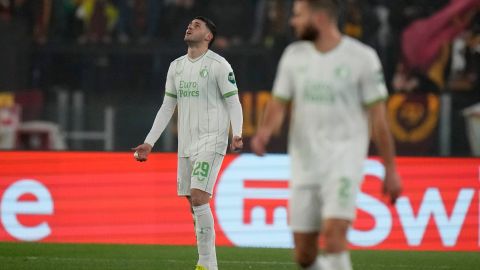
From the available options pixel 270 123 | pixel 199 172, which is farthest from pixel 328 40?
pixel 199 172

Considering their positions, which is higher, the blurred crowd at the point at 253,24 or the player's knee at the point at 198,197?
the blurred crowd at the point at 253,24

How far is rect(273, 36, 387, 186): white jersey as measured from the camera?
22.2 ft

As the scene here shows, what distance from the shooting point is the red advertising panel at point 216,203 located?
45.8 feet

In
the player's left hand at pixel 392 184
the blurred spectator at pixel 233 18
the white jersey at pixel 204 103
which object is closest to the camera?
the player's left hand at pixel 392 184

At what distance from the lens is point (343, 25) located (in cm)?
1875

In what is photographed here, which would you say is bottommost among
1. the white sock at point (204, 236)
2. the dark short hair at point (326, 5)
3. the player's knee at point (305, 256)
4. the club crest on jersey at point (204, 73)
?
the white sock at point (204, 236)

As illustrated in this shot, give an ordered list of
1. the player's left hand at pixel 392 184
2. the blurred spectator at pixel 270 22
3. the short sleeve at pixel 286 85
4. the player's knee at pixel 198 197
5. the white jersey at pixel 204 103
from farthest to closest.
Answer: the blurred spectator at pixel 270 22
the white jersey at pixel 204 103
the player's knee at pixel 198 197
the short sleeve at pixel 286 85
the player's left hand at pixel 392 184

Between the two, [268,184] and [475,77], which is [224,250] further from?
[475,77]

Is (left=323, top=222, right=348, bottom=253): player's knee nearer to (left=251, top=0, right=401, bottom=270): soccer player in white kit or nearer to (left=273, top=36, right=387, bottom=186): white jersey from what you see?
(left=251, top=0, right=401, bottom=270): soccer player in white kit

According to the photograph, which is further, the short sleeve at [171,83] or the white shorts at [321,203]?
the short sleeve at [171,83]

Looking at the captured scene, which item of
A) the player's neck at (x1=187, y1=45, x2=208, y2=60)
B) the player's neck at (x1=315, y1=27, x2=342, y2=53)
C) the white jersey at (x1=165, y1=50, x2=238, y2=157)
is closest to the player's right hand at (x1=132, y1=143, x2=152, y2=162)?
the white jersey at (x1=165, y1=50, x2=238, y2=157)

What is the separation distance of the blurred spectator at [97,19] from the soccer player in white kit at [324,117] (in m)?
13.1

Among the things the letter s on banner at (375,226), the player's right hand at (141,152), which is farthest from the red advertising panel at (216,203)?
the player's right hand at (141,152)

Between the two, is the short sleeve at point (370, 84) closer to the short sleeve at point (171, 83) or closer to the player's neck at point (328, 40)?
the player's neck at point (328, 40)
